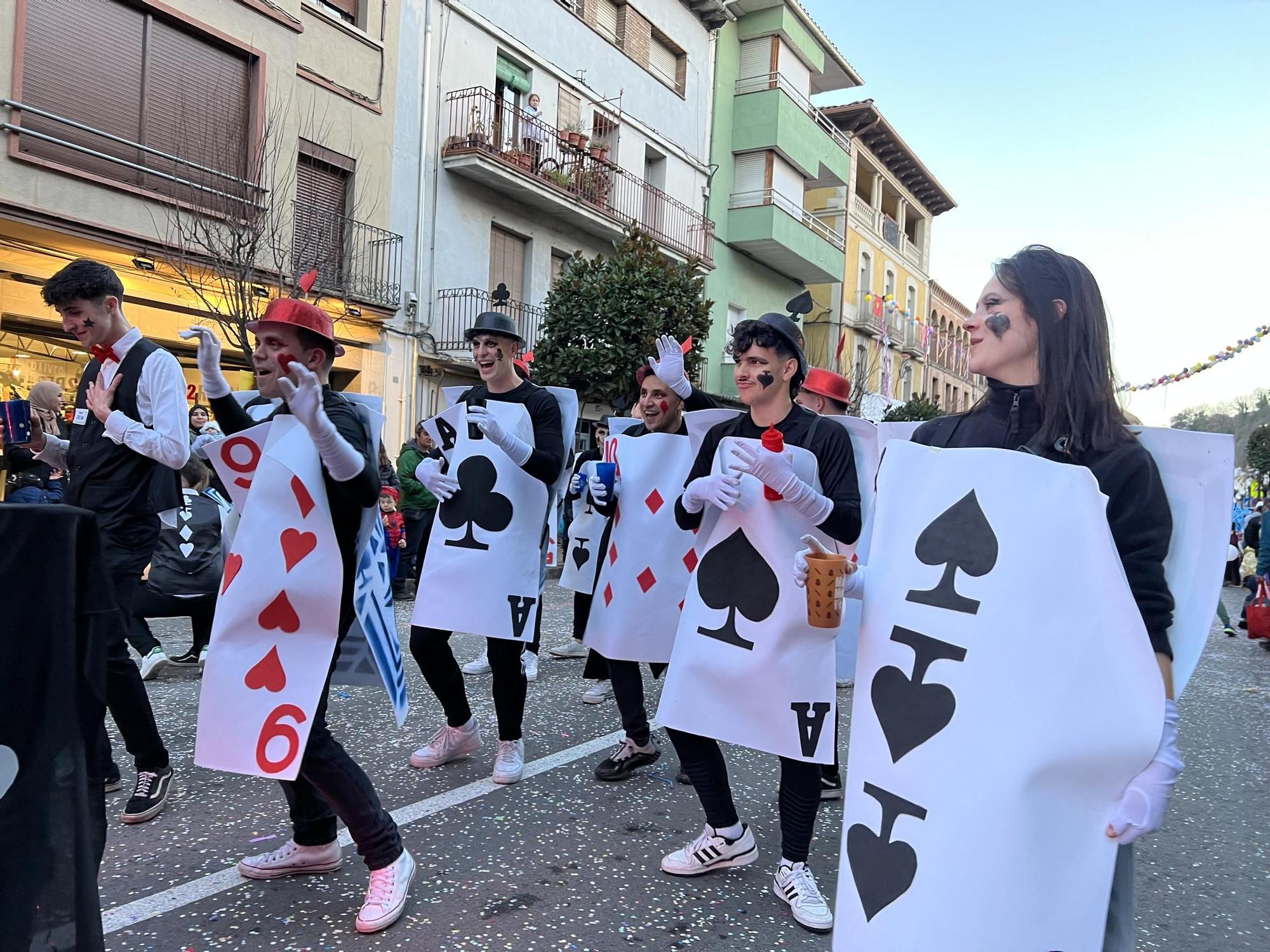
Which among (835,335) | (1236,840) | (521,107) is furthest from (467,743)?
(835,335)

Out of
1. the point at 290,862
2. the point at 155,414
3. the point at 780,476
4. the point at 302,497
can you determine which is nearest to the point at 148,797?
the point at 290,862

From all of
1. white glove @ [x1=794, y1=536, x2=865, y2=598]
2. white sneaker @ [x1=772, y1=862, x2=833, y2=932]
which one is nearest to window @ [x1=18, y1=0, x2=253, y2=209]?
white sneaker @ [x1=772, y1=862, x2=833, y2=932]

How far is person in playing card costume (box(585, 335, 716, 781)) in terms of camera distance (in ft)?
13.4

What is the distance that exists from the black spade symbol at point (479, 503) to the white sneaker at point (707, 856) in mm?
1530

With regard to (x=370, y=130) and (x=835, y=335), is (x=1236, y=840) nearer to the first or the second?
(x=370, y=130)

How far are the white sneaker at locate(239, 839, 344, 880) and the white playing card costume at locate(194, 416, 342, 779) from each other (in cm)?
46

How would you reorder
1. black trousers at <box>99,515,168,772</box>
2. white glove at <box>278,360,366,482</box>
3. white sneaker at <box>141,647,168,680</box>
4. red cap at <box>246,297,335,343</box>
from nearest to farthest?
white glove at <box>278,360,366,482</box> → red cap at <box>246,297,335,343</box> → black trousers at <box>99,515,168,772</box> → white sneaker at <box>141,647,168,680</box>

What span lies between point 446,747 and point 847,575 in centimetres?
262

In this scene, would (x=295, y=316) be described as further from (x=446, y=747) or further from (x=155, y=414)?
(x=446, y=747)

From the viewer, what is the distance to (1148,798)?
62.0 inches

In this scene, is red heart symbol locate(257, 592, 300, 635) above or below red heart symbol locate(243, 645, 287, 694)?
above

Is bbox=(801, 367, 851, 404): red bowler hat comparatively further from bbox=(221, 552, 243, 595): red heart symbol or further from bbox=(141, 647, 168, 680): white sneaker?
bbox=(141, 647, 168, 680): white sneaker

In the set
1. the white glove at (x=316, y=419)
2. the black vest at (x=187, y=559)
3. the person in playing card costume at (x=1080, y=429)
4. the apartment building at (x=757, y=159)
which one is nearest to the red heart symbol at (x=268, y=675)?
the white glove at (x=316, y=419)

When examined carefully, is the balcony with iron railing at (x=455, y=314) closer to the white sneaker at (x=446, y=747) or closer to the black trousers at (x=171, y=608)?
the black trousers at (x=171, y=608)
